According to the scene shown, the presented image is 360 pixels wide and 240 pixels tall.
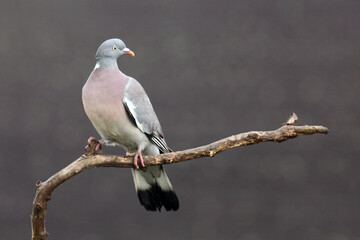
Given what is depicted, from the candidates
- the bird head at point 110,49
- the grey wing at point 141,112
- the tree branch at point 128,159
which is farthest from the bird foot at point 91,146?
the bird head at point 110,49

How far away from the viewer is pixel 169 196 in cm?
226

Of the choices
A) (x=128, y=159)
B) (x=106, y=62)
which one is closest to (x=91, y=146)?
(x=128, y=159)

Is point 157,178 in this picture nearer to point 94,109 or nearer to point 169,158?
point 169,158

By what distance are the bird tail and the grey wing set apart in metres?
0.17

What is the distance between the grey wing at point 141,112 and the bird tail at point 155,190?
0.55 feet

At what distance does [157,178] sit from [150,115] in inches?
12.2

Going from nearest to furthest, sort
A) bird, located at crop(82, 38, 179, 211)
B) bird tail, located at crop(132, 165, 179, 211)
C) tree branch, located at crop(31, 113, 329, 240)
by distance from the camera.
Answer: tree branch, located at crop(31, 113, 329, 240) < bird, located at crop(82, 38, 179, 211) < bird tail, located at crop(132, 165, 179, 211)

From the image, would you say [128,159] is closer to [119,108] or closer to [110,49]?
[119,108]

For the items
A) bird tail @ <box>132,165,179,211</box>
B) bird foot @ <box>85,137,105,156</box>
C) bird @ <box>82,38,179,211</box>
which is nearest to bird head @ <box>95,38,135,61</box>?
bird @ <box>82,38,179,211</box>

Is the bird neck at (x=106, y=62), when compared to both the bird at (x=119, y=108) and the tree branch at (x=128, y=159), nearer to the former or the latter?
the bird at (x=119, y=108)

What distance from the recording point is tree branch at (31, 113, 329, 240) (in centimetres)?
185

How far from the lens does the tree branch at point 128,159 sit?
6.08ft

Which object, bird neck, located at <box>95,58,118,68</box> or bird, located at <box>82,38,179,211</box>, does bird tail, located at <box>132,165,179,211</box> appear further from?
bird neck, located at <box>95,58,118,68</box>

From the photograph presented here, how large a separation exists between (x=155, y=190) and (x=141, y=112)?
1.33 ft
